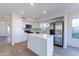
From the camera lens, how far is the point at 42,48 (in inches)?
159

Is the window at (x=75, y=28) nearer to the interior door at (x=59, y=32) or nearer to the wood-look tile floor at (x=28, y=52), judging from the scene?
the interior door at (x=59, y=32)

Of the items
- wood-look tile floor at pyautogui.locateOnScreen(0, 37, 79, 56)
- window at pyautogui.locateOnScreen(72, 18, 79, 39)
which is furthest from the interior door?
wood-look tile floor at pyautogui.locateOnScreen(0, 37, 79, 56)

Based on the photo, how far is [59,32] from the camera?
22.2ft

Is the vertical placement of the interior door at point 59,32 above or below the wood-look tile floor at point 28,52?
above

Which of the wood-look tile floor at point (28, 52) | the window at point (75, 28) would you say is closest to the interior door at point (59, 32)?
the window at point (75, 28)

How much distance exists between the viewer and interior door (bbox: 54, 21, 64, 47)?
6.56 m

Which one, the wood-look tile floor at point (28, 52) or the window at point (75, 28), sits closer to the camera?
the wood-look tile floor at point (28, 52)

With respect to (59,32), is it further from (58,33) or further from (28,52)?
(28,52)

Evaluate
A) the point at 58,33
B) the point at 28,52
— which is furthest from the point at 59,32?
the point at 28,52

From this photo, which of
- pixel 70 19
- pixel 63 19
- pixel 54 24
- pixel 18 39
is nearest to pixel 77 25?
pixel 70 19

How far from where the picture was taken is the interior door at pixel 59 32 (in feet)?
21.5

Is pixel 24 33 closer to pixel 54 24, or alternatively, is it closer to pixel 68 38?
pixel 54 24

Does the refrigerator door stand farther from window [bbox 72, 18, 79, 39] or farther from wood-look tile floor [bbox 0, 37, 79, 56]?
wood-look tile floor [bbox 0, 37, 79, 56]

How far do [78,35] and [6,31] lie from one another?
440 inches
